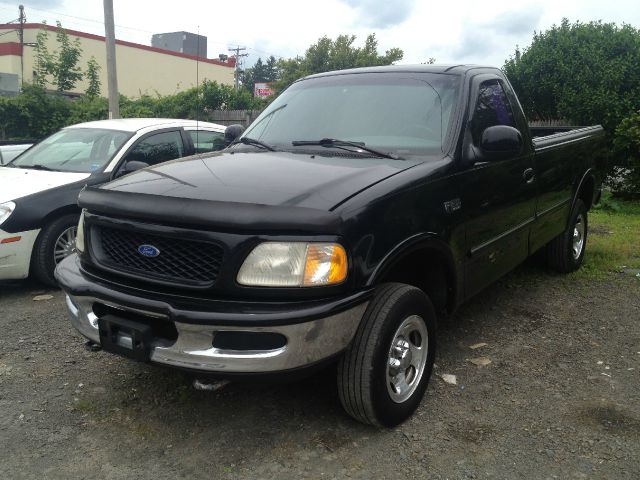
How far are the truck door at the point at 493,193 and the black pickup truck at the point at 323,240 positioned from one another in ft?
0.06

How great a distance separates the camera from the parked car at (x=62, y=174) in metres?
5.24

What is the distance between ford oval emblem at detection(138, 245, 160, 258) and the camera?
2777 mm

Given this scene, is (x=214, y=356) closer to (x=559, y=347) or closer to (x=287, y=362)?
(x=287, y=362)

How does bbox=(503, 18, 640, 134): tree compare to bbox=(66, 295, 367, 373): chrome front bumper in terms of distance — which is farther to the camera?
bbox=(503, 18, 640, 134): tree

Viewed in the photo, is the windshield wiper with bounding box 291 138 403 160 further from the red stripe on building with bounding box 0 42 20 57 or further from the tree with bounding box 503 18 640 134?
the red stripe on building with bounding box 0 42 20 57

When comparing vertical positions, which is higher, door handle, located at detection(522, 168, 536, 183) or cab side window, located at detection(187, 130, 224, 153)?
cab side window, located at detection(187, 130, 224, 153)

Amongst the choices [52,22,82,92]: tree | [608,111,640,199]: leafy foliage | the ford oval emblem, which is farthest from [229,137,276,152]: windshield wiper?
[52,22,82,92]: tree

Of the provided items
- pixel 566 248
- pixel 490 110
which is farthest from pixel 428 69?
pixel 566 248

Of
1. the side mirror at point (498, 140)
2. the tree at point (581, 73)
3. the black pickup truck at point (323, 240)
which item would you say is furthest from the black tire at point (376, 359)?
the tree at point (581, 73)

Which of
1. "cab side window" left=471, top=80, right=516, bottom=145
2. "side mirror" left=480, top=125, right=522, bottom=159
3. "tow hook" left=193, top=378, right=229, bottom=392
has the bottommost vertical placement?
"tow hook" left=193, top=378, right=229, bottom=392

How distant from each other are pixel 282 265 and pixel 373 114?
1.61 metres

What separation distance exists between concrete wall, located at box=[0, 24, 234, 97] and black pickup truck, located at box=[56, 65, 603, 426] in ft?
109

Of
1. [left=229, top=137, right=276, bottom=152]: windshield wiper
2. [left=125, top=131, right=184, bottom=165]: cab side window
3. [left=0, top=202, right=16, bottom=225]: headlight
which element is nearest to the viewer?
[left=229, top=137, right=276, bottom=152]: windshield wiper

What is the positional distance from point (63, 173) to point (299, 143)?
3.12 metres
